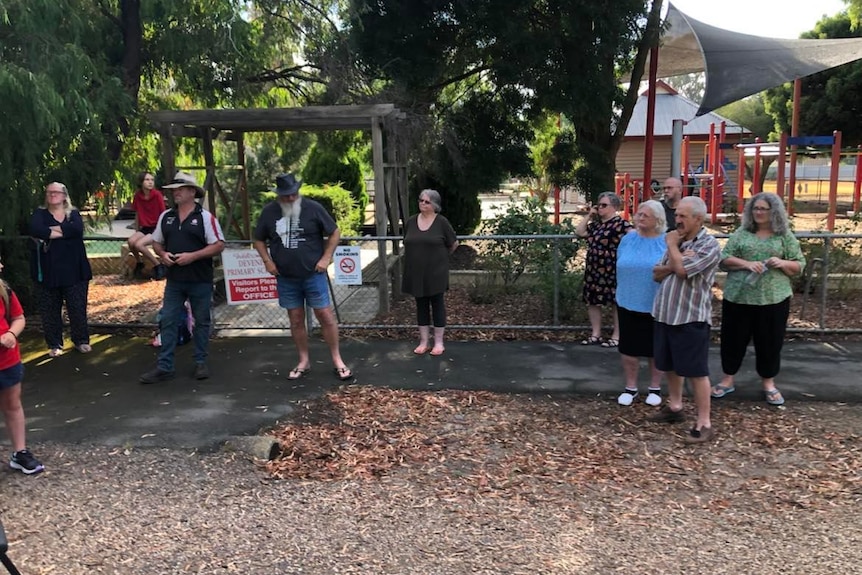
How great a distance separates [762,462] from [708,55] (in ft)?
27.3

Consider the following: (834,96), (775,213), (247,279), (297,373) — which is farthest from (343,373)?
(834,96)

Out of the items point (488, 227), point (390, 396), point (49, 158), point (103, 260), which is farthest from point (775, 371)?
point (103, 260)

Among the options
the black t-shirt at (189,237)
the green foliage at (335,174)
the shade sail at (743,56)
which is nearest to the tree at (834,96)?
the shade sail at (743,56)

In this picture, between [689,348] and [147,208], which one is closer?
[689,348]

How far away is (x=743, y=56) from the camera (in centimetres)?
1091

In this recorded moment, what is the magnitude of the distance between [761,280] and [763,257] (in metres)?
0.16

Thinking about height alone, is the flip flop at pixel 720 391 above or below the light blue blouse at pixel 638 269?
below

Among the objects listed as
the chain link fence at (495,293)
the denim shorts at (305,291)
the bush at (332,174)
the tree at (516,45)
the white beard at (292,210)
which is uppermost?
the tree at (516,45)

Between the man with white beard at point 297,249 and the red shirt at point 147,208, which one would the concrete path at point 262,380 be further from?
the red shirt at point 147,208

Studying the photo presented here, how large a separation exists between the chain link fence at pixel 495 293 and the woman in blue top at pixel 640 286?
1.83 meters

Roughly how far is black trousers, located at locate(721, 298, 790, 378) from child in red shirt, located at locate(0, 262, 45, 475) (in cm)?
448

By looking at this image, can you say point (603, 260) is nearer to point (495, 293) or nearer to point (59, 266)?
point (495, 293)

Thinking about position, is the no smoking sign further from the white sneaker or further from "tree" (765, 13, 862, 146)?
"tree" (765, 13, 862, 146)

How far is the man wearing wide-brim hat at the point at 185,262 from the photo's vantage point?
5.56 m
